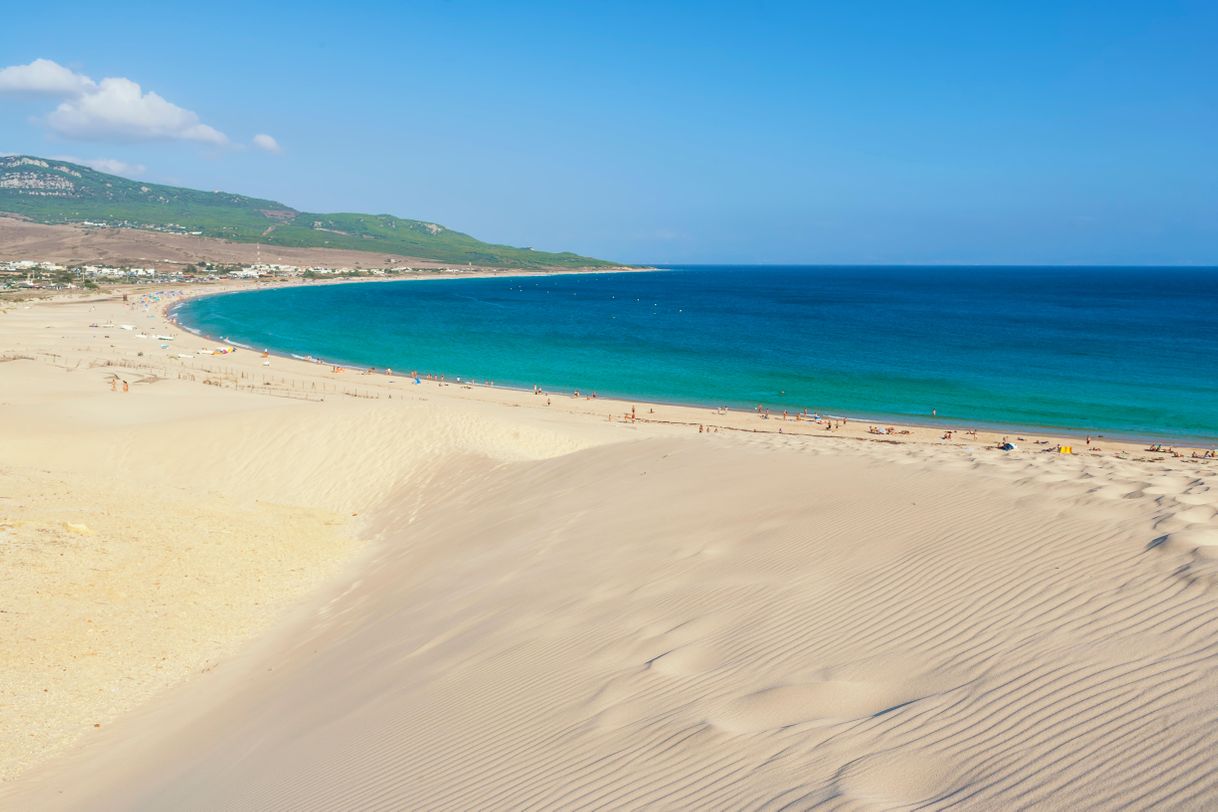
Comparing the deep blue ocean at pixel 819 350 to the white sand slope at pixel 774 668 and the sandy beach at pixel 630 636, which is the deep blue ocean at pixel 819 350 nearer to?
the sandy beach at pixel 630 636

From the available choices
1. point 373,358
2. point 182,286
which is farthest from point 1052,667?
point 182,286

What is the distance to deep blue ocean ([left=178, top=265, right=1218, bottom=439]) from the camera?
139 ft

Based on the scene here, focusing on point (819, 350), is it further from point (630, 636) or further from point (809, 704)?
point (809, 704)

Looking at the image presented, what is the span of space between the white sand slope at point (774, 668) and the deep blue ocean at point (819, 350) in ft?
103

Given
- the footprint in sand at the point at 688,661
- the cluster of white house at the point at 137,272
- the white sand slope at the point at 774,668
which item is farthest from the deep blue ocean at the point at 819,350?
the footprint in sand at the point at 688,661

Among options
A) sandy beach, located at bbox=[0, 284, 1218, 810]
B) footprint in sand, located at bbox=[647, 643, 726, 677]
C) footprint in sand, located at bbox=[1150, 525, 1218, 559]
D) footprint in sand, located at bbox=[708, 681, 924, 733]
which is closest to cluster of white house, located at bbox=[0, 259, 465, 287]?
sandy beach, located at bbox=[0, 284, 1218, 810]

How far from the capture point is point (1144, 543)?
7477 mm

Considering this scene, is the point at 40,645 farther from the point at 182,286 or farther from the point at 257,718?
the point at 182,286

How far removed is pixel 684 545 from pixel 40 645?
8.93m

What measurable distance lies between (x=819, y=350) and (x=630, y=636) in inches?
2369

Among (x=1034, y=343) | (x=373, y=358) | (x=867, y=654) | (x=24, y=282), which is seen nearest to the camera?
(x=867, y=654)

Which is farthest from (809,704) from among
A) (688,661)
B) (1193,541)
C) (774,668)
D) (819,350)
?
(819,350)

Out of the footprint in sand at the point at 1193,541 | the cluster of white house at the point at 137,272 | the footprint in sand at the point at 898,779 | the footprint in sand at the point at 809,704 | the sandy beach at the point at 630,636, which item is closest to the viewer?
the footprint in sand at the point at 898,779

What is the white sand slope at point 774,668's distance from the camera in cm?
461
